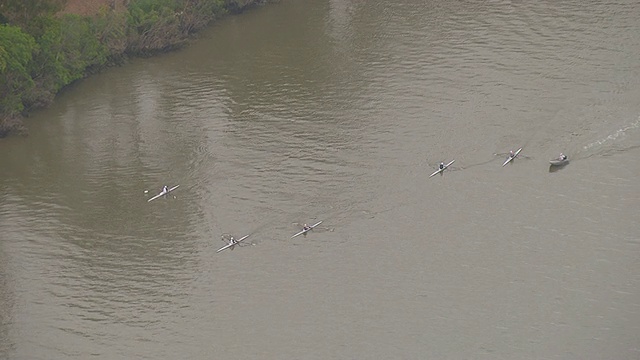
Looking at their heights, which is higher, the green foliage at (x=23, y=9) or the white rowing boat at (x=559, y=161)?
Answer: the green foliage at (x=23, y=9)

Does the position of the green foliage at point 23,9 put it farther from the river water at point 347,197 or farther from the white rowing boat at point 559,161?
the white rowing boat at point 559,161

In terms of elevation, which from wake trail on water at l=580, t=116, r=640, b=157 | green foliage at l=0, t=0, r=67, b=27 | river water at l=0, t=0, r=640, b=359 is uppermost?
green foliage at l=0, t=0, r=67, b=27

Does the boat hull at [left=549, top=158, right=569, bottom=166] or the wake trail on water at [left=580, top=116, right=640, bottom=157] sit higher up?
the wake trail on water at [left=580, top=116, right=640, bottom=157]

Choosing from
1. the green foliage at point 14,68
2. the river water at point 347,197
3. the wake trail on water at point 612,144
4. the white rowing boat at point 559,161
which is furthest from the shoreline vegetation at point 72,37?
the wake trail on water at point 612,144

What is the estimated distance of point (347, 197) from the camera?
38.9 m

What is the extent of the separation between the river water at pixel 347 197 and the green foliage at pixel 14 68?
1.35 m

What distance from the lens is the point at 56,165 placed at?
4391 cm

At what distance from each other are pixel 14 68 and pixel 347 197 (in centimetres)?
1575

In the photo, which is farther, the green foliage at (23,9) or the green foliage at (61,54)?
the green foliage at (23,9)

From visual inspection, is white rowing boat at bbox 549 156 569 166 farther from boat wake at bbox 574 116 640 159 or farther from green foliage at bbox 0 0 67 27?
green foliage at bbox 0 0 67 27

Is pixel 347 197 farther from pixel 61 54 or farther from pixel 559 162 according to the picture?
pixel 61 54

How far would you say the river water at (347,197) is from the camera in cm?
3269

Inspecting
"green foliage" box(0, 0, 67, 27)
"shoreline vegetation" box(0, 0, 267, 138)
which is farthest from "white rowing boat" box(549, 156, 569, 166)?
"green foliage" box(0, 0, 67, 27)

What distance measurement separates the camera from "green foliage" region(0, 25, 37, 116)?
150ft
